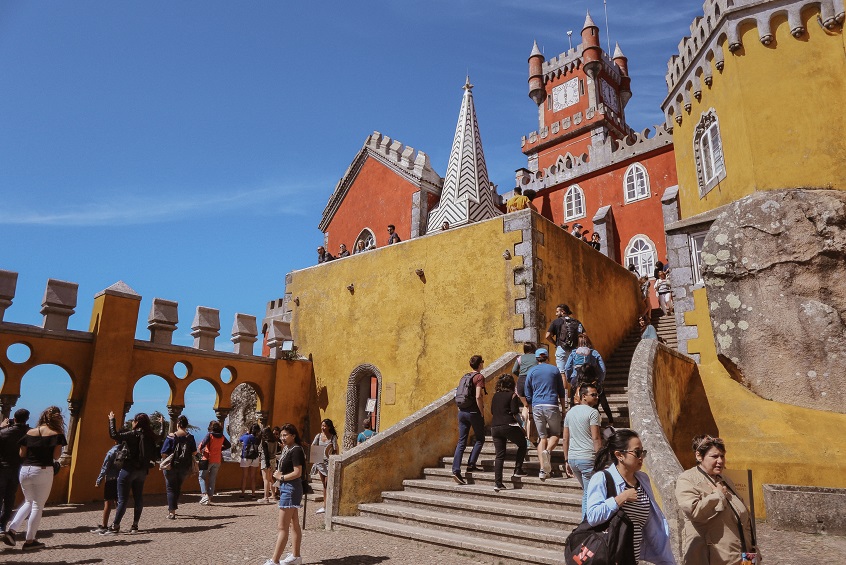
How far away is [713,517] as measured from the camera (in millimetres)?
3232

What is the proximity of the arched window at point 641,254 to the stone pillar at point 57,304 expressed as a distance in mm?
17725

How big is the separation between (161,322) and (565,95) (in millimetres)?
29771

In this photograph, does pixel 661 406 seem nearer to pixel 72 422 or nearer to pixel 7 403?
pixel 72 422

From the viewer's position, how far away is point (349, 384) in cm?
1338

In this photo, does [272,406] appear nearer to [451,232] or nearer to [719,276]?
[451,232]

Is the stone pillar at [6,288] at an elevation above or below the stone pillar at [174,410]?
above

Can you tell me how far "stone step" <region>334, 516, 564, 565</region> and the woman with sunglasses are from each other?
2.42 metres

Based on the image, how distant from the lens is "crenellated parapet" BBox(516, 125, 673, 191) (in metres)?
20.0

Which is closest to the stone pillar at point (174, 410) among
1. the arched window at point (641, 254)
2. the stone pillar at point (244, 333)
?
the stone pillar at point (244, 333)

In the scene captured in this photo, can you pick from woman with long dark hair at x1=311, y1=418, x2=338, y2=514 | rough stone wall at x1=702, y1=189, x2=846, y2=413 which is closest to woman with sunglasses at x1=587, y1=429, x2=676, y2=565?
rough stone wall at x1=702, y1=189, x2=846, y2=413

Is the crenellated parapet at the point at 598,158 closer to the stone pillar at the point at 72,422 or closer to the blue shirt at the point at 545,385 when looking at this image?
the blue shirt at the point at 545,385

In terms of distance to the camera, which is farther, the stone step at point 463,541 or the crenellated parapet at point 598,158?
the crenellated parapet at point 598,158

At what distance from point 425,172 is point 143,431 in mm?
16021

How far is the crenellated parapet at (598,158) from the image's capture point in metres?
20.0
